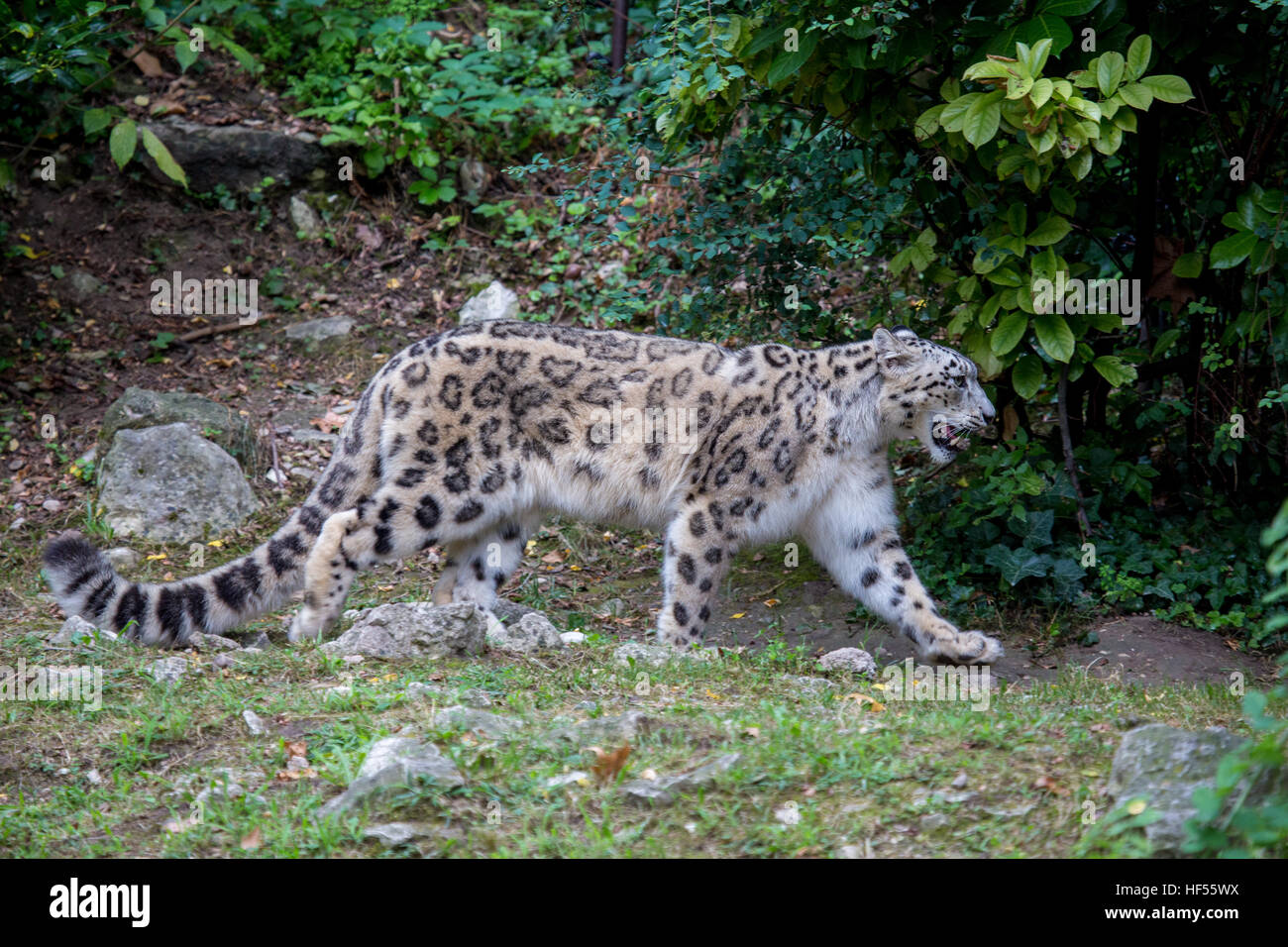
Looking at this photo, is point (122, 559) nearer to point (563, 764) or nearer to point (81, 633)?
point (81, 633)

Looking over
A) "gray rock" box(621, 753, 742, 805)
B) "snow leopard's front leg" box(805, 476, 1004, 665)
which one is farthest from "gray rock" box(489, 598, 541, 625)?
"gray rock" box(621, 753, 742, 805)

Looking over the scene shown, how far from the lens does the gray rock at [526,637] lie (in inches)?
252

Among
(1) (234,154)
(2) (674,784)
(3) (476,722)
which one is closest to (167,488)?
(1) (234,154)

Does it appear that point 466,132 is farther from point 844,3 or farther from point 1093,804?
point 1093,804

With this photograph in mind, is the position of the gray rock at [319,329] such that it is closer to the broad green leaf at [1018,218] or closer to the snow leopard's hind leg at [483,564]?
the snow leopard's hind leg at [483,564]

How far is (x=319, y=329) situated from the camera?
11.2 metres

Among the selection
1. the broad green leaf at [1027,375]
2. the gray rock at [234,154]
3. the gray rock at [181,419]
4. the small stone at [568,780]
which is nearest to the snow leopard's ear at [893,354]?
the broad green leaf at [1027,375]

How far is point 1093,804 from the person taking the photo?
13.2 ft

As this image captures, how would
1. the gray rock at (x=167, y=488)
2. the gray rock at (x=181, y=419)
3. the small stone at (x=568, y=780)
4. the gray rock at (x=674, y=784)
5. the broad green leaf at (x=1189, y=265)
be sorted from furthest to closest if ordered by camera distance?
1. the gray rock at (x=181, y=419)
2. the gray rock at (x=167, y=488)
3. the broad green leaf at (x=1189, y=265)
4. the small stone at (x=568, y=780)
5. the gray rock at (x=674, y=784)

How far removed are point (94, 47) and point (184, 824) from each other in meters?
7.87

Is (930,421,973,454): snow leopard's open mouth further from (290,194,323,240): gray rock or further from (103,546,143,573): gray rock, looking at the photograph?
(290,194,323,240): gray rock

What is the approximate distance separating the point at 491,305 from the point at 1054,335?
5534mm

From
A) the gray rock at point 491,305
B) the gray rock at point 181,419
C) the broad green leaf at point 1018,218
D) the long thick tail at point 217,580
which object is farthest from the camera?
the gray rock at point 491,305

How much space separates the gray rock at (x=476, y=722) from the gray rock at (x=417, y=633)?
1.16 metres
